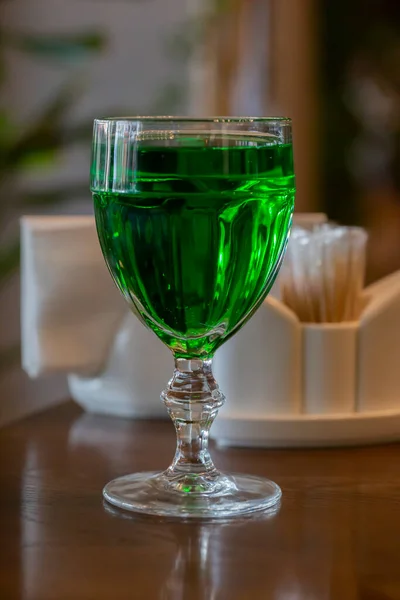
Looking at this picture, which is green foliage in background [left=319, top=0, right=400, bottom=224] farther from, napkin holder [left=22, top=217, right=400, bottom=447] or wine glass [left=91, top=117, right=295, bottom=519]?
wine glass [left=91, top=117, right=295, bottom=519]

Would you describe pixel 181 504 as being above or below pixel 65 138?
below

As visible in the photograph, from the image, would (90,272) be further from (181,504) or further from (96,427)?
(181,504)

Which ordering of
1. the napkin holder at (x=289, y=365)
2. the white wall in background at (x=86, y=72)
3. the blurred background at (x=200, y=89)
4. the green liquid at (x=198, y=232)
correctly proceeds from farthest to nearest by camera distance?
the white wall in background at (x=86, y=72) < the blurred background at (x=200, y=89) < the napkin holder at (x=289, y=365) < the green liquid at (x=198, y=232)

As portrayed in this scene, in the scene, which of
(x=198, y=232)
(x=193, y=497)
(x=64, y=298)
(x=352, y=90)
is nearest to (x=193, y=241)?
(x=198, y=232)

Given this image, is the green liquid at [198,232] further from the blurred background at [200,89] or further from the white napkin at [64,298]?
the blurred background at [200,89]

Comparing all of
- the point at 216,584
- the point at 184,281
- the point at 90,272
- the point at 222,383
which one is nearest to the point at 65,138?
the point at 90,272

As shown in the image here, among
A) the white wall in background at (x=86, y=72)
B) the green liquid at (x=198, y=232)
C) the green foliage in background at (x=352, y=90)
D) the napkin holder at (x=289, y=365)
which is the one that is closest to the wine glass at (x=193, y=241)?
the green liquid at (x=198, y=232)
